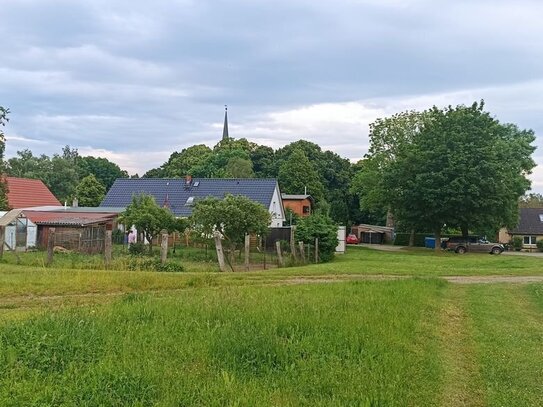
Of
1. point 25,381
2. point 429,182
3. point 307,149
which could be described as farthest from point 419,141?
point 25,381

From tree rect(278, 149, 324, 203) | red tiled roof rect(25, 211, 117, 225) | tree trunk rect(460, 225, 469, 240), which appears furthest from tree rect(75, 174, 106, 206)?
tree trunk rect(460, 225, 469, 240)

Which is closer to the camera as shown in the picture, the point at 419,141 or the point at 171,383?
the point at 171,383

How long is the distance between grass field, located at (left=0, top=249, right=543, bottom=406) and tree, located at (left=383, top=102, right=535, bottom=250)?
110ft

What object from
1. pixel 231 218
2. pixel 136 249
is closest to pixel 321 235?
pixel 231 218

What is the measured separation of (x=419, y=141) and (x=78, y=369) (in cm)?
4527

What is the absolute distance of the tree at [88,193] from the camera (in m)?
68.6

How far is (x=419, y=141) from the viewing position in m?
48.1

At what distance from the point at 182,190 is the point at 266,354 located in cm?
4482

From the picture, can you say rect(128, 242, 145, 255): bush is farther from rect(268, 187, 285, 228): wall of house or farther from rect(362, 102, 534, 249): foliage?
rect(362, 102, 534, 249): foliage

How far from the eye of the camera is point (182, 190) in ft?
166

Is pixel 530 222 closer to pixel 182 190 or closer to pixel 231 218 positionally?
pixel 182 190

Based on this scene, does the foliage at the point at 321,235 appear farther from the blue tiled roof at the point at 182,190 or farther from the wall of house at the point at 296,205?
the wall of house at the point at 296,205

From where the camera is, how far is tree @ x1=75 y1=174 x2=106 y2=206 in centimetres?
6856

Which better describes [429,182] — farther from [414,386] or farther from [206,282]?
[414,386]
